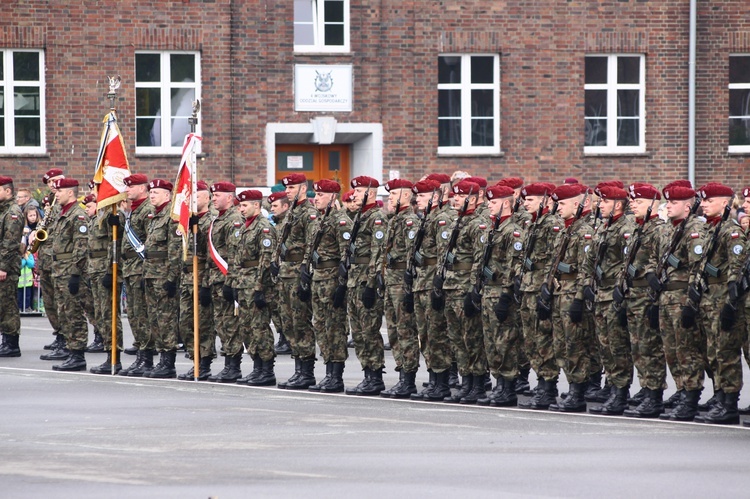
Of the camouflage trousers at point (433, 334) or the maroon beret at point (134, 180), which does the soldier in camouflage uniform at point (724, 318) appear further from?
the maroon beret at point (134, 180)

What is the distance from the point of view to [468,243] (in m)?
13.8

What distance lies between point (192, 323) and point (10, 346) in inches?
129

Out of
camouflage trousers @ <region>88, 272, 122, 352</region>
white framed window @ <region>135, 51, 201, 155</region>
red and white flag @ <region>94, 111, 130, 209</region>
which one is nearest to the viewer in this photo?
camouflage trousers @ <region>88, 272, 122, 352</region>

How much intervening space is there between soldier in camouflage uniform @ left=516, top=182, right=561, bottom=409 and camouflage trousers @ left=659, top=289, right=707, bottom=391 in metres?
1.19

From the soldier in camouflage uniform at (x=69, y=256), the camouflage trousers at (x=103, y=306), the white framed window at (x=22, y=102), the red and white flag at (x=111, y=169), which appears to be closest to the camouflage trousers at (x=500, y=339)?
the camouflage trousers at (x=103, y=306)

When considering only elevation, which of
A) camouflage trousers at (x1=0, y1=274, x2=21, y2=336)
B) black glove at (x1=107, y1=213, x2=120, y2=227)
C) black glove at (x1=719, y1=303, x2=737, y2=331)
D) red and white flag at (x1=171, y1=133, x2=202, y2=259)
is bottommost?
camouflage trousers at (x1=0, y1=274, x2=21, y2=336)

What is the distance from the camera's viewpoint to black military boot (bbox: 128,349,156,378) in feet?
52.2

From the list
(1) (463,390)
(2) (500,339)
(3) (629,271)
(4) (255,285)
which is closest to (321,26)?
(4) (255,285)

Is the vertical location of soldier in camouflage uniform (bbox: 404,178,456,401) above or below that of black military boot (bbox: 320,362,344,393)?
above

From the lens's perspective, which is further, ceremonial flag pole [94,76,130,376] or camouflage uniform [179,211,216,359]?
ceremonial flag pole [94,76,130,376]

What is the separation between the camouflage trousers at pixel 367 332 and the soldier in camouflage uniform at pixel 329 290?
223 millimetres

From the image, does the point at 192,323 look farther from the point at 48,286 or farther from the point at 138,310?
the point at 48,286

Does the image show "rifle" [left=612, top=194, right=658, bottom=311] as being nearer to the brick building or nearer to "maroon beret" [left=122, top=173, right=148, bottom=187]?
"maroon beret" [left=122, top=173, right=148, bottom=187]

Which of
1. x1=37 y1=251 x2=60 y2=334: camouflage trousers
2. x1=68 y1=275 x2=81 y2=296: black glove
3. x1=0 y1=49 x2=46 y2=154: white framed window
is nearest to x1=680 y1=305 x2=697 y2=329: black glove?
x1=68 y1=275 x2=81 y2=296: black glove
